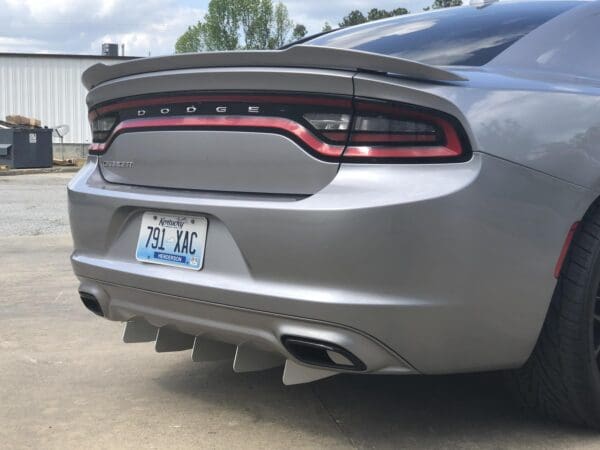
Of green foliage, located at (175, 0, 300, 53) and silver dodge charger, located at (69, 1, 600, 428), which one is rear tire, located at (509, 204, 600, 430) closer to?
silver dodge charger, located at (69, 1, 600, 428)

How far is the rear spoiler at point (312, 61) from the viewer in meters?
2.28

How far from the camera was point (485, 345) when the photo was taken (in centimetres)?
240

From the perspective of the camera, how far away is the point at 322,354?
2410 millimetres

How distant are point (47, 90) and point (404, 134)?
3002 cm

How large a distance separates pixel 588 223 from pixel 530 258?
1.03ft

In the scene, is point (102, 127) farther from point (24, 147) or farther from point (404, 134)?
point (24, 147)

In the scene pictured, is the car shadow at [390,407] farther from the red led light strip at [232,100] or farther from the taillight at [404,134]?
the red led light strip at [232,100]

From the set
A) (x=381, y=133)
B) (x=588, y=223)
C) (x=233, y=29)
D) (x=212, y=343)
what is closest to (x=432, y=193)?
(x=381, y=133)

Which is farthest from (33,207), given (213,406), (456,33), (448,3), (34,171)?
(448,3)

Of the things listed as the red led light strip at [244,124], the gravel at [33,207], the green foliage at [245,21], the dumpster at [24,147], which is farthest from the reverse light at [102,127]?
the green foliage at [245,21]

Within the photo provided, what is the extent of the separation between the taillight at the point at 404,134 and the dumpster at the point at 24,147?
19.7m

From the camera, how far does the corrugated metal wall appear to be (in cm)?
2998

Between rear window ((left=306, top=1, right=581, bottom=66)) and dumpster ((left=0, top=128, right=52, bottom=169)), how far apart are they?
1858 cm

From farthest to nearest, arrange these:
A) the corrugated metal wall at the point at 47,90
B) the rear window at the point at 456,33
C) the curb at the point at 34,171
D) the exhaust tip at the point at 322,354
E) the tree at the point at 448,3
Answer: the corrugated metal wall at the point at 47,90 < the curb at the point at 34,171 < the tree at the point at 448,3 < the rear window at the point at 456,33 < the exhaust tip at the point at 322,354
